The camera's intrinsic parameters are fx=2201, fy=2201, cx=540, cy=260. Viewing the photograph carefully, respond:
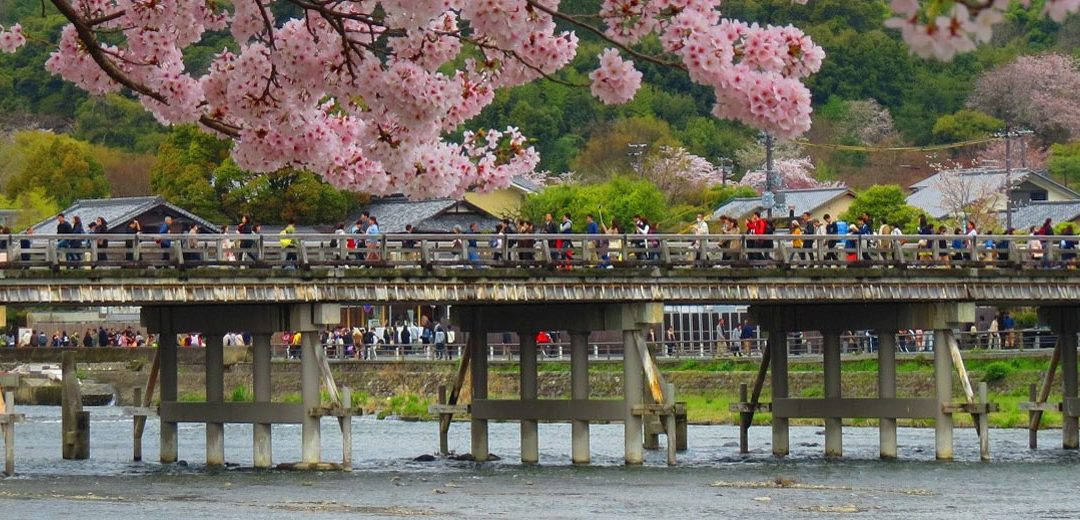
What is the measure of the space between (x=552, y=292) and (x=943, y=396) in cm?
817

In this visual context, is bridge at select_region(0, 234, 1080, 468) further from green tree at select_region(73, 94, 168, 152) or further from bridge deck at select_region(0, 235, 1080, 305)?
green tree at select_region(73, 94, 168, 152)

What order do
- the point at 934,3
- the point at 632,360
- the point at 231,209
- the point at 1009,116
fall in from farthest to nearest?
the point at 1009,116 < the point at 231,209 < the point at 632,360 < the point at 934,3

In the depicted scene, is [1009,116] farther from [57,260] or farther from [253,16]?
[253,16]

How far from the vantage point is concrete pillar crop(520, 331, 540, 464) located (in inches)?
1726

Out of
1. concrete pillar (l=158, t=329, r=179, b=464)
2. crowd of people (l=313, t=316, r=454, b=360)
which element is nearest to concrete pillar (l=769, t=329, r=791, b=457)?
concrete pillar (l=158, t=329, r=179, b=464)

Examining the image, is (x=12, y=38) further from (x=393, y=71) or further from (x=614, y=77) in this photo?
(x=614, y=77)

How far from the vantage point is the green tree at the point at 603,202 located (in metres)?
89.1

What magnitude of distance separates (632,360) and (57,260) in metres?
10.9

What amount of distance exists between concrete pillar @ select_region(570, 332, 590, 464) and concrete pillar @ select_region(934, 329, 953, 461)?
682cm

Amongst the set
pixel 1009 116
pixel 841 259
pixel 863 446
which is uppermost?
pixel 1009 116

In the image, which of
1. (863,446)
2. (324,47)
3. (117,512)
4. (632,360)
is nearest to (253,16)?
(324,47)

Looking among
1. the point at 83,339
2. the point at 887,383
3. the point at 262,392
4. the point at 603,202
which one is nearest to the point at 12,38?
the point at 262,392

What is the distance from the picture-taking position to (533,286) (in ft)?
134

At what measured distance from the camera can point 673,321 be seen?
8362cm
